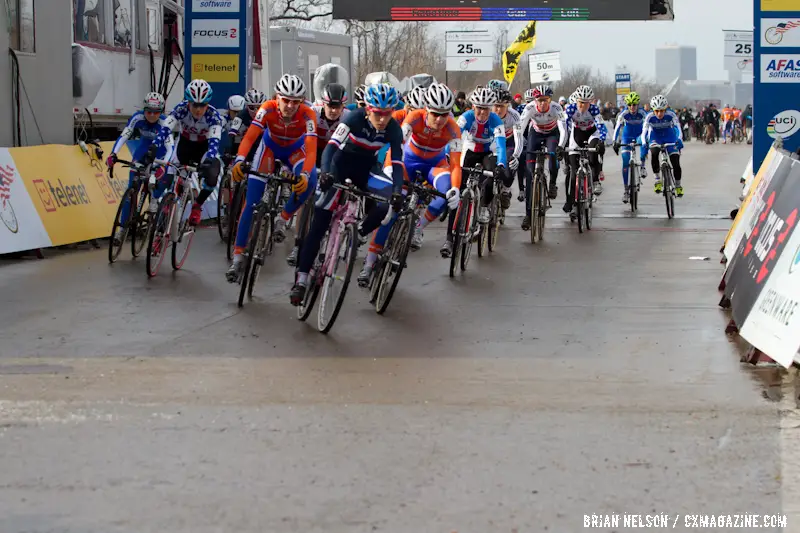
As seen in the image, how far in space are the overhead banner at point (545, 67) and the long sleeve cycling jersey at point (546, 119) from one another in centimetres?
2496

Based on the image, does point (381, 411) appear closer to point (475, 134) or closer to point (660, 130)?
point (475, 134)

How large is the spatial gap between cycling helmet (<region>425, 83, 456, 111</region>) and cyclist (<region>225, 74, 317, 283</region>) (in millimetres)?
1114

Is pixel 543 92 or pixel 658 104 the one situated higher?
pixel 543 92

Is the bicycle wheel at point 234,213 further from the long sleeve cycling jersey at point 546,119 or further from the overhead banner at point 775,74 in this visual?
the overhead banner at point 775,74

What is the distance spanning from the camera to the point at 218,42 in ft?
75.0

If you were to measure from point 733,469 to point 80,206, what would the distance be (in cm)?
1165

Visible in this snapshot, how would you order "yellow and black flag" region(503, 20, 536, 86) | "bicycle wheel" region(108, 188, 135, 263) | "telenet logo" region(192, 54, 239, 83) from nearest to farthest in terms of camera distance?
"bicycle wheel" region(108, 188, 135, 263) → "telenet logo" region(192, 54, 239, 83) → "yellow and black flag" region(503, 20, 536, 86)

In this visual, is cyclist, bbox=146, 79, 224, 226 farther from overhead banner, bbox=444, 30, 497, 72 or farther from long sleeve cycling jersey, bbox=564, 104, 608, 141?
overhead banner, bbox=444, 30, 497, 72

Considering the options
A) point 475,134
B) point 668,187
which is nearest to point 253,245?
point 475,134

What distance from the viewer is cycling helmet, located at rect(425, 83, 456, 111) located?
11969 millimetres

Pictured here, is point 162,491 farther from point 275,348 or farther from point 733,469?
point 275,348

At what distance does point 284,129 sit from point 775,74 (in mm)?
8270

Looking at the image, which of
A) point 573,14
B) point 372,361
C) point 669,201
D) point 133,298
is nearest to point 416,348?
point 372,361

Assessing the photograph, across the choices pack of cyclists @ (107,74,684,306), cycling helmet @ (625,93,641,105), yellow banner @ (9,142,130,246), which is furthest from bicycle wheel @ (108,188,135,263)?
cycling helmet @ (625,93,641,105)
